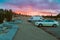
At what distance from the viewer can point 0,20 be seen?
44.1 meters

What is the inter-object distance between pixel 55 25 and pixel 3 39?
2586 centimetres

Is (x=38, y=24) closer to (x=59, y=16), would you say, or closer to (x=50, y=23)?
(x=50, y=23)

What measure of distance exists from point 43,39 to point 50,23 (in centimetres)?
2196

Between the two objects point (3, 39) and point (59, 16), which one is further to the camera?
point (59, 16)

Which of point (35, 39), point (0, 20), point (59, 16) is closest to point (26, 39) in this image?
point (35, 39)

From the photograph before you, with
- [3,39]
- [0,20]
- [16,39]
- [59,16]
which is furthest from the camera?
[59,16]

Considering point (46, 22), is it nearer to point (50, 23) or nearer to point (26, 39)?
point (50, 23)

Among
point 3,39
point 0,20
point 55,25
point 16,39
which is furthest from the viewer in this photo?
point 0,20

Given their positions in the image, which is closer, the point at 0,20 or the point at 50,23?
the point at 50,23

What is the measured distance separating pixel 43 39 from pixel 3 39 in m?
4.35

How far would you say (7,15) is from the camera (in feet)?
194

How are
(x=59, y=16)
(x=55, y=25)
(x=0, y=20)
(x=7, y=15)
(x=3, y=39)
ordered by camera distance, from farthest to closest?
(x=59, y=16), (x=7, y=15), (x=0, y=20), (x=55, y=25), (x=3, y=39)

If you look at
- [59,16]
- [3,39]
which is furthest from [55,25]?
[59,16]

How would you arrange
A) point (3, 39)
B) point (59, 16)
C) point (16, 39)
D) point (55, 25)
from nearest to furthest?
point (3, 39) < point (16, 39) < point (55, 25) < point (59, 16)
